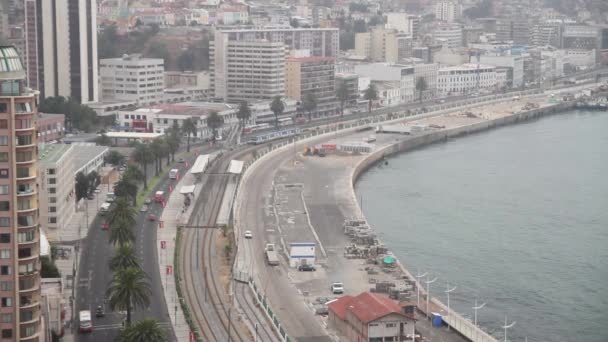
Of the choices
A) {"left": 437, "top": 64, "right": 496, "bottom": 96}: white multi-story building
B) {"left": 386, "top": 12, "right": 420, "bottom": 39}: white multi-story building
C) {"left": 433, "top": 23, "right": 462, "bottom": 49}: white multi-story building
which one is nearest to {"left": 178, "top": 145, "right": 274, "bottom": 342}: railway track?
{"left": 437, "top": 64, "right": 496, "bottom": 96}: white multi-story building

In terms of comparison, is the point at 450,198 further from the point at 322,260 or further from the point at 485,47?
the point at 485,47

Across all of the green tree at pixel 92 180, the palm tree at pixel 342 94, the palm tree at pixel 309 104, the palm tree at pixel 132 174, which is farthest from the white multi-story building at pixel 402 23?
the green tree at pixel 92 180

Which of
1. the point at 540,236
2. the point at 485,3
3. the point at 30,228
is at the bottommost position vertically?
the point at 540,236

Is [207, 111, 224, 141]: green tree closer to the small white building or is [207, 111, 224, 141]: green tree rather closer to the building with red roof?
the small white building

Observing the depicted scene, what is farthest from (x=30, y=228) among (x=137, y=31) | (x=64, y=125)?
(x=137, y=31)

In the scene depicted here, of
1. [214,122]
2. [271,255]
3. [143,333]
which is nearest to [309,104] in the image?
[214,122]
